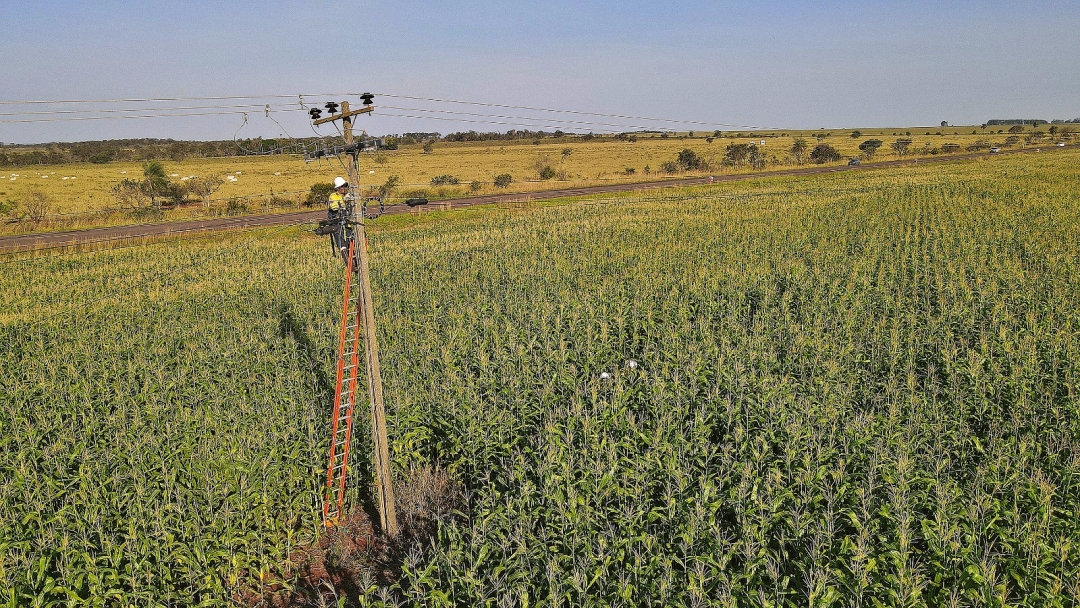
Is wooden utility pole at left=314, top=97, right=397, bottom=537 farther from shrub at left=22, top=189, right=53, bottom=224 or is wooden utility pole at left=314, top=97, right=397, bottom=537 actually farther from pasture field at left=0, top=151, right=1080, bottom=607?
shrub at left=22, top=189, right=53, bottom=224

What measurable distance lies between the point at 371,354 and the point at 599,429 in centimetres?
305

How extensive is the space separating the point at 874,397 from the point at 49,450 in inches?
423

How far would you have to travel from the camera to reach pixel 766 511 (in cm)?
703

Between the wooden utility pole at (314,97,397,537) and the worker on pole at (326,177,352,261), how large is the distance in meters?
0.17

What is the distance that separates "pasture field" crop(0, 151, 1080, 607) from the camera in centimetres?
630

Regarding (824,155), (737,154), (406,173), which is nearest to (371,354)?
(406,173)

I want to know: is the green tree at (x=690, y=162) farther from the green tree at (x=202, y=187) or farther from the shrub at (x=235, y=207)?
the green tree at (x=202, y=187)

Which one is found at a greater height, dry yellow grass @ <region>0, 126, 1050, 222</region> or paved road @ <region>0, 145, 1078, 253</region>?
dry yellow grass @ <region>0, 126, 1050, 222</region>

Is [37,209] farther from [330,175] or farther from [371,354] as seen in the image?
[371,354]

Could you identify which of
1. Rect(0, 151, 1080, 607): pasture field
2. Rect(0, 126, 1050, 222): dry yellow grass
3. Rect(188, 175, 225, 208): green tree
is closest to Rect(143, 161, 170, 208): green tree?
Rect(0, 126, 1050, 222): dry yellow grass

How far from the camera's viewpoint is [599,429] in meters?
A: 9.40

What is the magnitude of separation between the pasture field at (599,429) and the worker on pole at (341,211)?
7.41 feet

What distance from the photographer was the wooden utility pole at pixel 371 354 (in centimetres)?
845

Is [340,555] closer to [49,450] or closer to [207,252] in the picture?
[49,450]
